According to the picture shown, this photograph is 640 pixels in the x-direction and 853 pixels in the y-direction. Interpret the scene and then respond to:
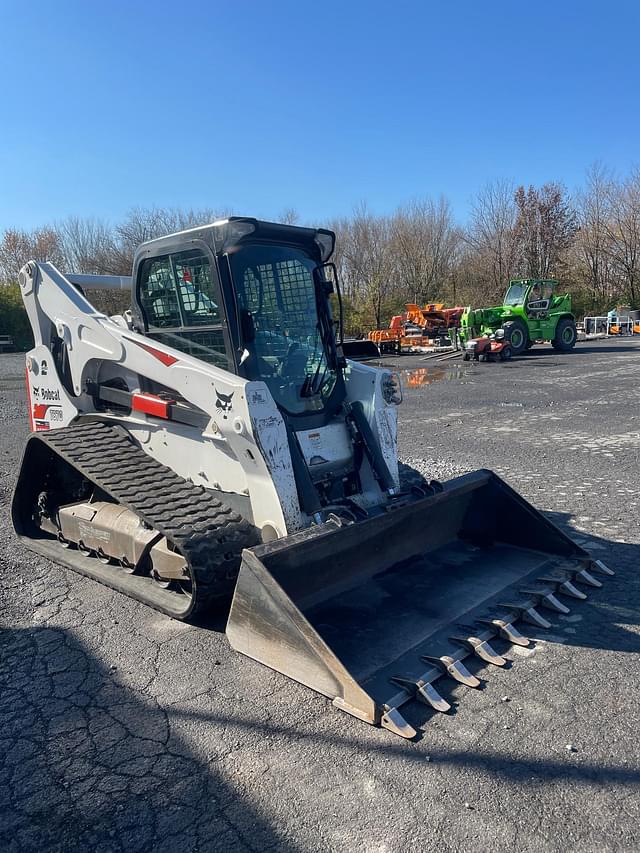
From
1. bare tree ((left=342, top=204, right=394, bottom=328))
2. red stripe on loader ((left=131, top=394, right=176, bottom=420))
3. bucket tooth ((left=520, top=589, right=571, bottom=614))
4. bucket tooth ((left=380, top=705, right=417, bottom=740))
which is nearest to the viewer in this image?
bucket tooth ((left=380, top=705, right=417, bottom=740))

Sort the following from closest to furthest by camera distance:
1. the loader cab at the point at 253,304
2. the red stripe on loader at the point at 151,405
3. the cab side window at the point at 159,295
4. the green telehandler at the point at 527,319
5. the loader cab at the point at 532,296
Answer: the loader cab at the point at 253,304, the red stripe on loader at the point at 151,405, the cab side window at the point at 159,295, the green telehandler at the point at 527,319, the loader cab at the point at 532,296

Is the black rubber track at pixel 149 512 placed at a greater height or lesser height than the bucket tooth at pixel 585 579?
greater

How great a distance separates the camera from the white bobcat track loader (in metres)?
3.47

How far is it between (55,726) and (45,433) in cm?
263

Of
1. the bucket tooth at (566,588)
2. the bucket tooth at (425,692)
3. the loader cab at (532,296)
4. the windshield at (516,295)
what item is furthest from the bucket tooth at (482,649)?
the windshield at (516,295)

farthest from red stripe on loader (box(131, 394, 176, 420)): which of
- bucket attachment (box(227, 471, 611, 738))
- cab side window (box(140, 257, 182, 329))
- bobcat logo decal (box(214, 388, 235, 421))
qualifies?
bucket attachment (box(227, 471, 611, 738))

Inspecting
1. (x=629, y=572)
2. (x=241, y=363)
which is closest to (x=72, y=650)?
(x=241, y=363)

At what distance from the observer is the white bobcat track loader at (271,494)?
347cm

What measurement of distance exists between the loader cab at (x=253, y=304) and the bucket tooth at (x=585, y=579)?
6.56ft

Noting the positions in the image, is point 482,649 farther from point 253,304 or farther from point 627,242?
point 627,242

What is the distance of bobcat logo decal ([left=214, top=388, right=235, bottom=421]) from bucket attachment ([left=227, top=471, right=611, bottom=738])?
87 cm

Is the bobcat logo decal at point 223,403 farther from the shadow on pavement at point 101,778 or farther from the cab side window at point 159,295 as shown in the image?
the shadow on pavement at point 101,778

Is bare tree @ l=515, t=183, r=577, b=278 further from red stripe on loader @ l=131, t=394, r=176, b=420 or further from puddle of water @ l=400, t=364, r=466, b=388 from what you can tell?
red stripe on loader @ l=131, t=394, r=176, b=420

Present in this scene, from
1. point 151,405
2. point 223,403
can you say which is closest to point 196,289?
point 151,405
